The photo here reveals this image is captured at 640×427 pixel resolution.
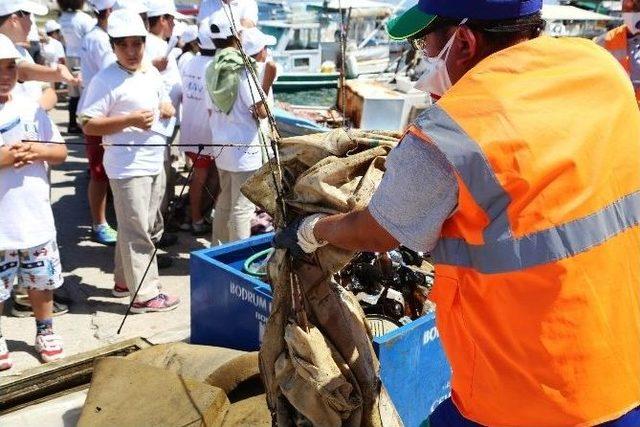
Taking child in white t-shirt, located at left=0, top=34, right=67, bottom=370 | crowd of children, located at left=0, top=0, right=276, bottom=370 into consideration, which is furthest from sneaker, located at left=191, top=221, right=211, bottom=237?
child in white t-shirt, located at left=0, top=34, right=67, bottom=370

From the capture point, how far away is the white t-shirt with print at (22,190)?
13.6 ft

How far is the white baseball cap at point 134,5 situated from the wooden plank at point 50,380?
3.15 m

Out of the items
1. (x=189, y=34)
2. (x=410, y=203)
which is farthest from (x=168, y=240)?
(x=410, y=203)

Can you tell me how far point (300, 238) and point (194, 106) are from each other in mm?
4386

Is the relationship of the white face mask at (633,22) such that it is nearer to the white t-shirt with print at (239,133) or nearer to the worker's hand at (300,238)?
the white t-shirt with print at (239,133)

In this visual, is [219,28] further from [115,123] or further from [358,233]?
[358,233]

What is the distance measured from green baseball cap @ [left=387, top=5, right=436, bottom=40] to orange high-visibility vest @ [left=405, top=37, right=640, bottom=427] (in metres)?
0.28

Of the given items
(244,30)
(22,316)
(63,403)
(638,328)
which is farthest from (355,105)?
(638,328)

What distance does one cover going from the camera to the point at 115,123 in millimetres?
4848

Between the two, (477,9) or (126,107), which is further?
(126,107)

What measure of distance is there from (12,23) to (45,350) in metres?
2.15

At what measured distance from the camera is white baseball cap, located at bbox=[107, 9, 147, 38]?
4820 mm

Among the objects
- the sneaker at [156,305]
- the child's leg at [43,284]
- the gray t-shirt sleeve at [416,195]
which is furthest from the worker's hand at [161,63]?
the gray t-shirt sleeve at [416,195]

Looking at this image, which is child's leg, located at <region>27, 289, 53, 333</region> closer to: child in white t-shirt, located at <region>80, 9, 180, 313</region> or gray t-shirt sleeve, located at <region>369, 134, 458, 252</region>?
child in white t-shirt, located at <region>80, 9, 180, 313</region>
